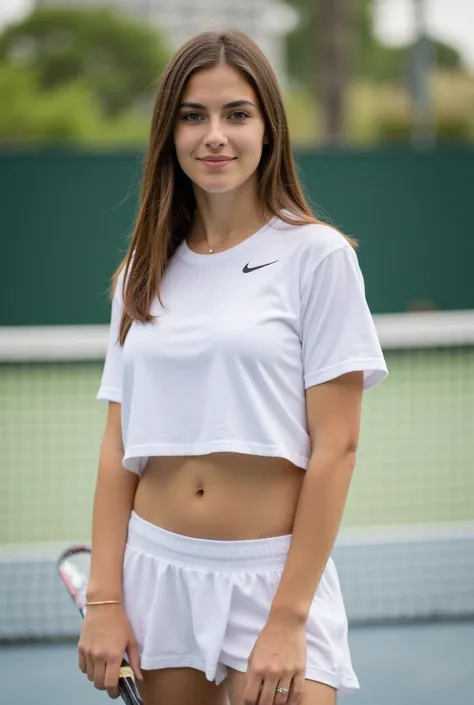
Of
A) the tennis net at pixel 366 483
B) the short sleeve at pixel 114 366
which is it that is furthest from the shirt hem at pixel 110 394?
the tennis net at pixel 366 483

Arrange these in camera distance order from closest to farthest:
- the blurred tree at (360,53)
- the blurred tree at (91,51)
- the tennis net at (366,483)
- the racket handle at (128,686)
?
the racket handle at (128,686) < the tennis net at (366,483) < the blurred tree at (360,53) < the blurred tree at (91,51)

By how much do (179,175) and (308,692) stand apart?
0.90 metres

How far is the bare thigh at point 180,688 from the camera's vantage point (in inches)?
74.9

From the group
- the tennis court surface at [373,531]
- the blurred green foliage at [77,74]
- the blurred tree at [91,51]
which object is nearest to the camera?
the tennis court surface at [373,531]

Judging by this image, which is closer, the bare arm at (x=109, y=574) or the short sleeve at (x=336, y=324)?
the short sleeve at (x=336, y=324)

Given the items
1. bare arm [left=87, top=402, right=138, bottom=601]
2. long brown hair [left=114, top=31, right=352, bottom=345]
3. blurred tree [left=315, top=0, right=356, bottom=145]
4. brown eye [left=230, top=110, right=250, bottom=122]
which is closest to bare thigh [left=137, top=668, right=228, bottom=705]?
bare arm [left=87, top=402, right=138, bottom=601]

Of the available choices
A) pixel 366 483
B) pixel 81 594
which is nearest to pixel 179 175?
pixel 81 594

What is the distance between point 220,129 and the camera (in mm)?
1867

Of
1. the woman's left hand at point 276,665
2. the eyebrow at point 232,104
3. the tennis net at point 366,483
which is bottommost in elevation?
the tennis net at point 366,483

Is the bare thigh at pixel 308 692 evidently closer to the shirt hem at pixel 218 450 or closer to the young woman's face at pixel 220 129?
the shirt hem at pixel 218 450

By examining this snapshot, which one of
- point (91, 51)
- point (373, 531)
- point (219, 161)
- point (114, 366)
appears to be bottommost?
point (373, 531)

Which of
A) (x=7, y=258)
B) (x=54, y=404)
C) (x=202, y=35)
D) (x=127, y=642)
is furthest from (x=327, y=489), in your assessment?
(x=7, y=258)

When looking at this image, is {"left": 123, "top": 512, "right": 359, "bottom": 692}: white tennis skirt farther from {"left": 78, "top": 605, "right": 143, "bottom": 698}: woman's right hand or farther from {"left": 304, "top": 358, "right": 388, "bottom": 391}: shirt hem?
{"left": 304, "top": 358, "right": 388, "bottom": 391}: shirt hem

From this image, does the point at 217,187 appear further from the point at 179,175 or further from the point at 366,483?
the point at 366,483
